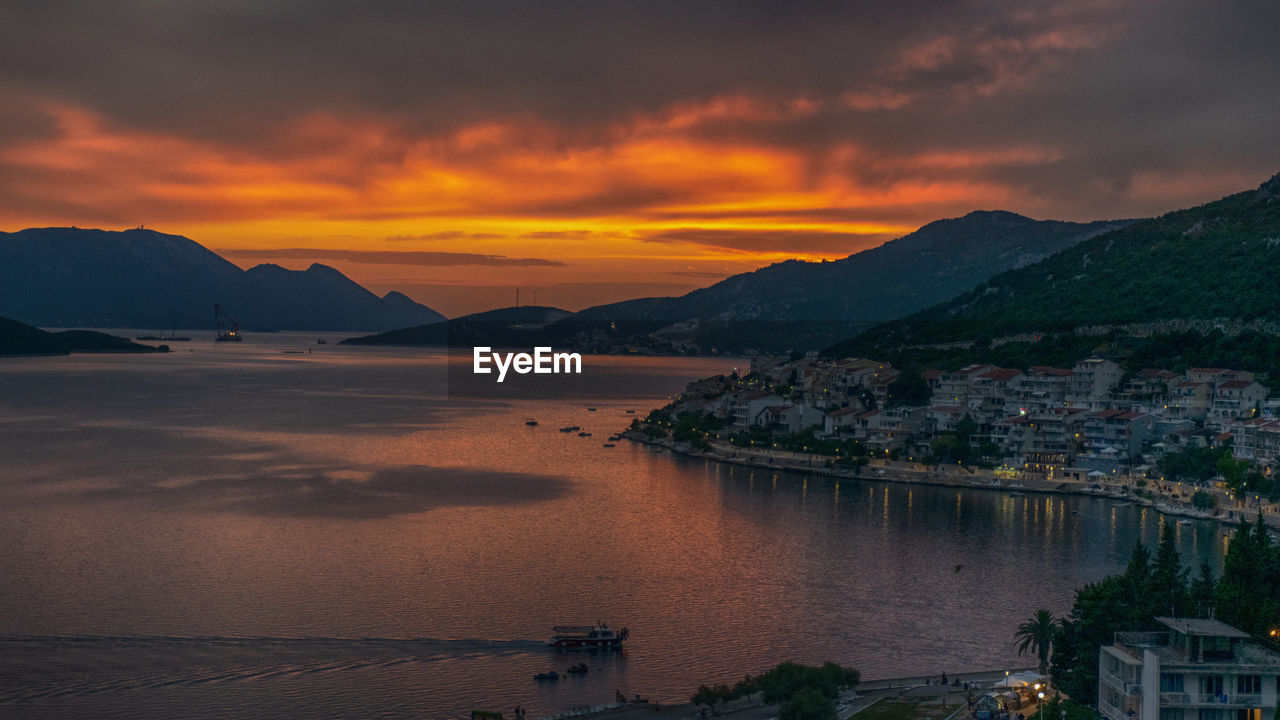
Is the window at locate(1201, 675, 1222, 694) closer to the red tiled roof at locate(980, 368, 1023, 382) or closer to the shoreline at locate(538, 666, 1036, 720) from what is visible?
the shoreline at locate(538, 666, 1036, 720)

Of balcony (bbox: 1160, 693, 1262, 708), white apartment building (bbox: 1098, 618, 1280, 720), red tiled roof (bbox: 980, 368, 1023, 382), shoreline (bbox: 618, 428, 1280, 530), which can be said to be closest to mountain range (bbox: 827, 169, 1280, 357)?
red tiled roof (bbox: 980, 368, 1023, 382)

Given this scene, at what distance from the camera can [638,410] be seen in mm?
52406

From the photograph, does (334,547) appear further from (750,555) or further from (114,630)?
(750,555)

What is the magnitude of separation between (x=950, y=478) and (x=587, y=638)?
16.6m

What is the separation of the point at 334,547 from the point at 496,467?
38.7 feet

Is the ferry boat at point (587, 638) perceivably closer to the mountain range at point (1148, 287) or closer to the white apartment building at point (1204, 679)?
the white apartment building at point (1204, 679)

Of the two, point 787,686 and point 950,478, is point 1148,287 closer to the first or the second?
point 950,478

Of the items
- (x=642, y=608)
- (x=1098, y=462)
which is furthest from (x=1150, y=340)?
(x=642, y=608)

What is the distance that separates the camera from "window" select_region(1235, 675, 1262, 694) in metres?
8.66

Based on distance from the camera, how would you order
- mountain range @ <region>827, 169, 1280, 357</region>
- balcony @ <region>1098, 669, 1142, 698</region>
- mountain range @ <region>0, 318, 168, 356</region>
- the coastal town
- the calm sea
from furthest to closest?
1. mountain range @ <region>0, 318, 168, 356</region>
2. mountain range @ <region>827, 169, 1280, 357</region>
3. the coastal town
4. the calm sea
5. balcony @ <region>1098, 669, 1142, 698</region>

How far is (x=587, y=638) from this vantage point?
47.8 ft

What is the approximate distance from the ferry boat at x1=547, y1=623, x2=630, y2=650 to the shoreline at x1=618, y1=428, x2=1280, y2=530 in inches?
538

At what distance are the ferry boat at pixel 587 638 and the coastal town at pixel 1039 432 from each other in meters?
14.5

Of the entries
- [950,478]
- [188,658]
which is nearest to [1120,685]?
[188,658]
